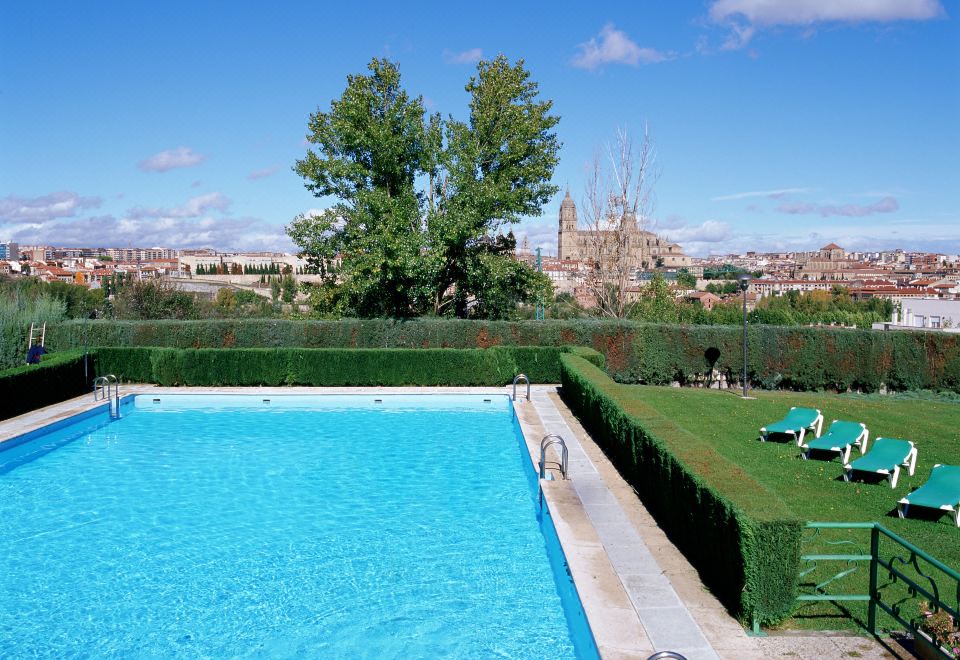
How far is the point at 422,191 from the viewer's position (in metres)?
26.4

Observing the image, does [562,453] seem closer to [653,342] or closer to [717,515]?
[717,515]

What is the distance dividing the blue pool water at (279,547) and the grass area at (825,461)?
2.20m

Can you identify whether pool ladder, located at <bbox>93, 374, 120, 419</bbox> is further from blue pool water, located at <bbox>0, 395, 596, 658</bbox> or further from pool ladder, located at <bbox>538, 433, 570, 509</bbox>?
pool ladder, located at <bbox>538, 433, 570, 509</bbox>

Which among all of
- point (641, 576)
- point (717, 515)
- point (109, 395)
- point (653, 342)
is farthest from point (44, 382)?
point (717, 515)

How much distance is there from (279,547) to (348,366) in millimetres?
12053

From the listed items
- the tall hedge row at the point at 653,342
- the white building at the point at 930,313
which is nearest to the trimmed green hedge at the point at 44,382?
the tall hedge row at the point at 653,342

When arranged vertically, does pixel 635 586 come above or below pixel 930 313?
below

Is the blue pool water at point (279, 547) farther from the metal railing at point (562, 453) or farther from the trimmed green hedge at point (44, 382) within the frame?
the trimmed green hedge at point (44, 382)

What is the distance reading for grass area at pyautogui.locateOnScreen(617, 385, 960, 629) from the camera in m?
6.97

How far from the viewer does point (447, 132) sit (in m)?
25.7

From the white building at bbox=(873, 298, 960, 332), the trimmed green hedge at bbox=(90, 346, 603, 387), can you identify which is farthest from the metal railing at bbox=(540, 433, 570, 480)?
the white building at bbox=(873, 298, 960, 332)

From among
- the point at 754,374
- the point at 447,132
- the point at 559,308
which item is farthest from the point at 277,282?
the point at 754,374

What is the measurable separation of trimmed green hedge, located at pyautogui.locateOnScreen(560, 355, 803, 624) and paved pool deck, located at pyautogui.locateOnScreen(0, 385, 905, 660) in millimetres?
201

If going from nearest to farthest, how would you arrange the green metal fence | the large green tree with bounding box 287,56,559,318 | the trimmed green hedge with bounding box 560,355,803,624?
the green metal fence < the trimmed green hedge with bounding box 560,355,803,624 < the large green tree with bounding box 287,56,559,318
